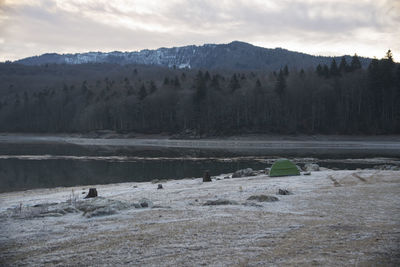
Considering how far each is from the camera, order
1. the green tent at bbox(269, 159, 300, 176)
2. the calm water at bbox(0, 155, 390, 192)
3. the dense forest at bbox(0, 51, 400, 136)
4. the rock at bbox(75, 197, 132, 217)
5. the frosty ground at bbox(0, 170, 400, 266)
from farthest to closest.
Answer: the dense forest at bbox(0, 51, 400, 136) < the calm water at bbox(0, 155, 390, 192) < the green tent at bbox(269, 159, 300, 176) < the rock at bbox(75, 197, 132, 217) < the frosty ground at bbox(0, 170, 400, 266)

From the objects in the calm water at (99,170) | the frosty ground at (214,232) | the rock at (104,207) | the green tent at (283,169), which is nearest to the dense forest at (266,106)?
the calm water at (99,170)

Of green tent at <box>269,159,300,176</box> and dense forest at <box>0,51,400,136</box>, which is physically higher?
dense forest at <box>0,51,400,136</box>

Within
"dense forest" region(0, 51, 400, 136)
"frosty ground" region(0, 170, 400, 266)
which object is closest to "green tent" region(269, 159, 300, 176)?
"frosty ground" region(0, 170, 400, 266)

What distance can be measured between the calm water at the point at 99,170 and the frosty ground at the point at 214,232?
590 inches

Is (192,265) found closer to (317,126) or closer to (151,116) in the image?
(317,126)

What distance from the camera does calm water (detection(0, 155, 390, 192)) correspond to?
1122 inches

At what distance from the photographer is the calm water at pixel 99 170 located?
28500 millimetres

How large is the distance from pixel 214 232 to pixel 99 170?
26.4 metres

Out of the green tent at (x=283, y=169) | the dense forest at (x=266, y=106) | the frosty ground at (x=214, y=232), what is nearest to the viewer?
the frosty ground at (x=214, y=232)

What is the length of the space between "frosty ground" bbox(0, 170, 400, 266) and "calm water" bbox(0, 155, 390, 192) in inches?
590

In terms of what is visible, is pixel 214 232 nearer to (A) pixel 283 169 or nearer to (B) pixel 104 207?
(B) pixel 104 207

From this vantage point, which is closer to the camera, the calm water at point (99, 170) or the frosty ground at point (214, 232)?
the frosty ground at point (214, 232)

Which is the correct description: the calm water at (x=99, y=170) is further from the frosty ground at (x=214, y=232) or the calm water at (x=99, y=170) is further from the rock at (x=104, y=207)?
the frosty ground at (x=214, y=232)

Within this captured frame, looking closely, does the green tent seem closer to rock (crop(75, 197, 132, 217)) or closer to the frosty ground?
the frosty ground
